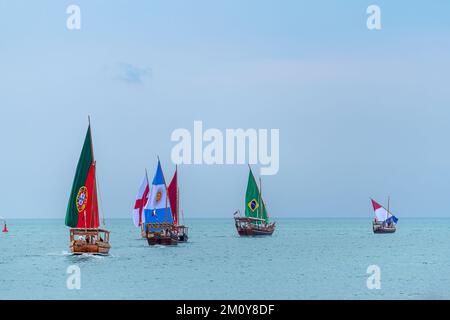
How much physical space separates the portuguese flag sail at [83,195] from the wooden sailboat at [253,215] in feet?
131

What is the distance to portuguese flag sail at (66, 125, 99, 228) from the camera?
61938 mm

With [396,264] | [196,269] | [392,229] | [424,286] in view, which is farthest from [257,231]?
[424,286]

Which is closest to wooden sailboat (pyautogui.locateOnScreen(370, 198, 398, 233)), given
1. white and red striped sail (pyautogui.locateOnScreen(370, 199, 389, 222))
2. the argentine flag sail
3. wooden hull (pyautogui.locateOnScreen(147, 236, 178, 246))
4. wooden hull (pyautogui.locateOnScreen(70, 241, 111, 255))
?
white and red striped sail (pyautogui.locateOnScreen(370, 199, 389, 222))

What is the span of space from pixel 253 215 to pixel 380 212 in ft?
91.4

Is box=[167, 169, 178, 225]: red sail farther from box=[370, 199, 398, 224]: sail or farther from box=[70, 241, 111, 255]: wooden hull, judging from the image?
box=[370, 199, 398, 224]: sail

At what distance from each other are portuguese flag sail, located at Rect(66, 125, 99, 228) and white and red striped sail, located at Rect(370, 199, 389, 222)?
65.1m

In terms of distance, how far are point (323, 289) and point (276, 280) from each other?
20.1 feet

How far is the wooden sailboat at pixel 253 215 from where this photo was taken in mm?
103688

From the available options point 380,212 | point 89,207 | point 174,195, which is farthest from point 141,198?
point 380,212

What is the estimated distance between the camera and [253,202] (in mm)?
104750

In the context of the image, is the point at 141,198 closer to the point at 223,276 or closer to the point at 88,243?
the point at 88,243

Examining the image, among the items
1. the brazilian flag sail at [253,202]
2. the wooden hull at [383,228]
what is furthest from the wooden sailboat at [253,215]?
the wooden hull at [383,228]

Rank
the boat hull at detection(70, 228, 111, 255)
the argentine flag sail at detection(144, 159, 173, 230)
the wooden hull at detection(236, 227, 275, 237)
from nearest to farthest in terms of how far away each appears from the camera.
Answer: the boat hull at detection(70, 228, 111, 255), the argentine flag sail at detection(144, 159, 173, 230), the wooden hull at detection(236, 227, 275, 237)

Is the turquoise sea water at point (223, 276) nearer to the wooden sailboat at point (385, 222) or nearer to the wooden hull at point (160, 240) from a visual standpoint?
the wooden hull at point (160, 240)
